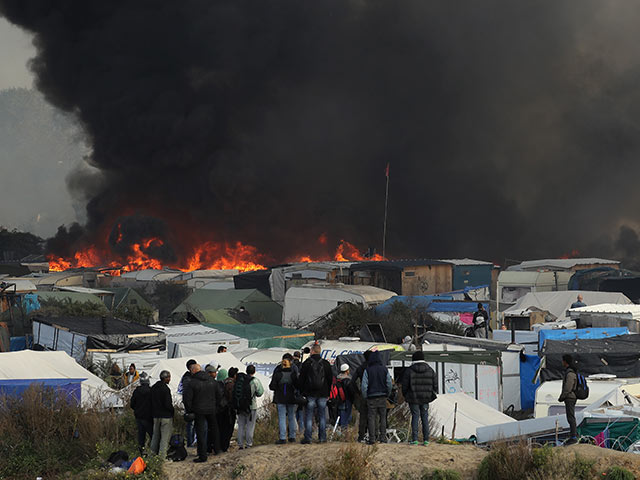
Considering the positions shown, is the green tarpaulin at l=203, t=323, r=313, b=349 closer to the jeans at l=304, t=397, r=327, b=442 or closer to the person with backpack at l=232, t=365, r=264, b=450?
the person with backpack at l=232, t=365, r=264, b=450

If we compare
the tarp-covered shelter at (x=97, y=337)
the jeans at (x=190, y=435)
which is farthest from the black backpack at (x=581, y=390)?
the tarp-covered shelter at (x=97, y=337)

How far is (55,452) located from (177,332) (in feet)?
39.4

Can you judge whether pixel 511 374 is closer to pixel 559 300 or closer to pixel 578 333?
pixel 578 333

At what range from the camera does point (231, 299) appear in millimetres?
36906

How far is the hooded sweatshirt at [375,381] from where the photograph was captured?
11.0 metres

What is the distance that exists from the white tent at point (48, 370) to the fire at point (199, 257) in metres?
55.2

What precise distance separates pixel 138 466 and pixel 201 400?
45.1 inches

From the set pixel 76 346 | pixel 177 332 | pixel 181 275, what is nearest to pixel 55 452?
pixel 76 346

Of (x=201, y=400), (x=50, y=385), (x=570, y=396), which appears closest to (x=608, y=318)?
(x=570, y=396)

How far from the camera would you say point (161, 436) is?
35.7ft

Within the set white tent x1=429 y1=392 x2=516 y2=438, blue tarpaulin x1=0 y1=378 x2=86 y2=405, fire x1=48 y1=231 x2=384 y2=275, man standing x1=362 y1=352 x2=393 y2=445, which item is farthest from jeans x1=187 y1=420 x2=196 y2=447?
fire x1=48 y1=231 x2=384 y2=275

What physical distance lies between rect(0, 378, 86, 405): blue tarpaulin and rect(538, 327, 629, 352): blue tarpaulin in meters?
11.5

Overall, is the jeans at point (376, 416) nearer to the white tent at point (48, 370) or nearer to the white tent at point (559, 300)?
the white tent at point (48, 370)

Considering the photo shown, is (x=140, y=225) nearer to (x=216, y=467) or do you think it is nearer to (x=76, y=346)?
(x=76, y=346)
